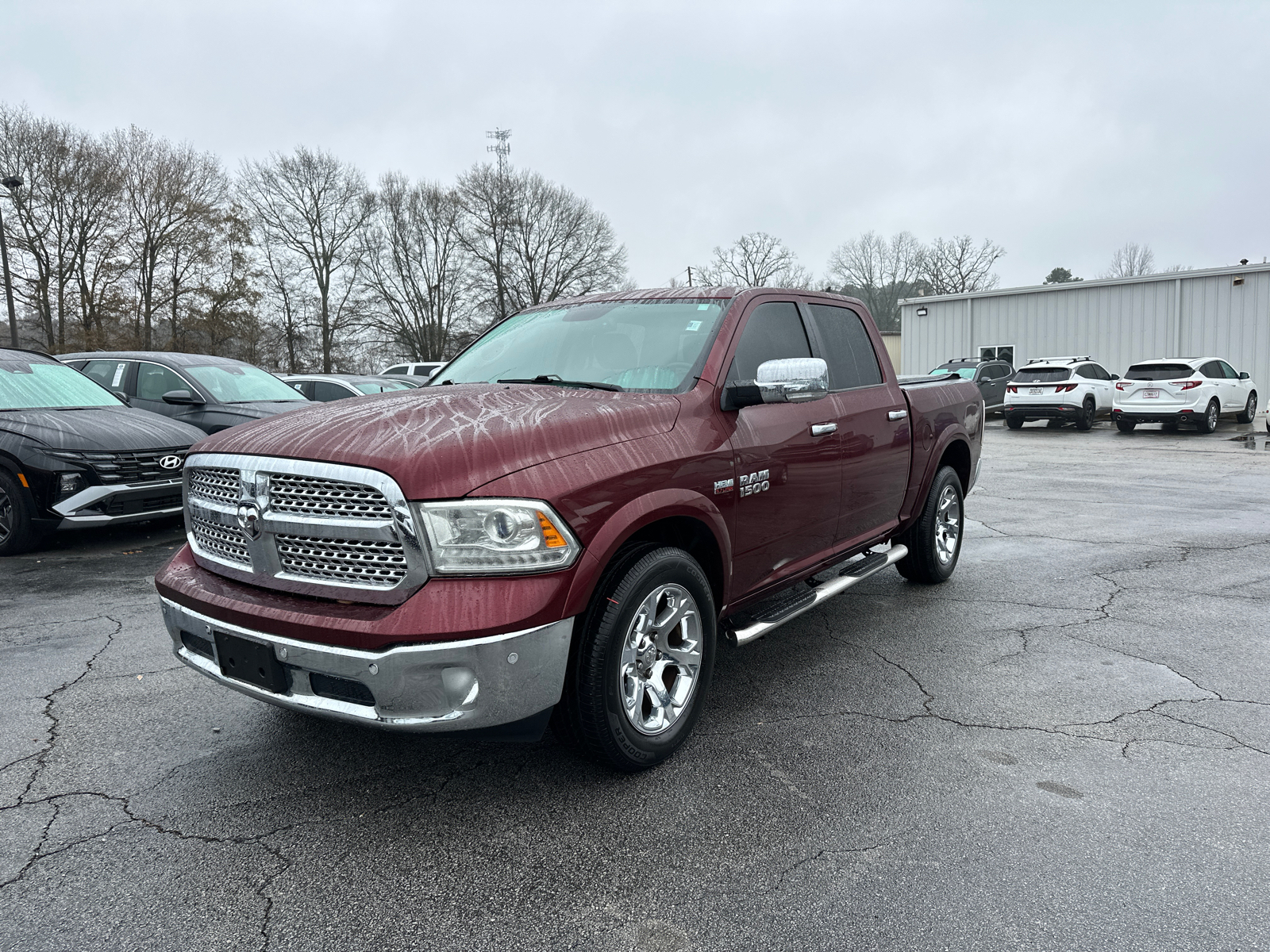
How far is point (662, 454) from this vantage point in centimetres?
314

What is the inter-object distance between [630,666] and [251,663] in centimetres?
128

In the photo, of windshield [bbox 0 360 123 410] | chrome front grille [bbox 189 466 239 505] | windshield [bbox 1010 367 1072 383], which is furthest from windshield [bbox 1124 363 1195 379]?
chrome front grille [bbox 189 466 239 505]

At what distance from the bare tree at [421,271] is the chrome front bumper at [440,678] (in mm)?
44588

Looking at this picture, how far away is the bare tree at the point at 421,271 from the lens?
151ft

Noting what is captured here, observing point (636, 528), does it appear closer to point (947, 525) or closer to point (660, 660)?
point (660, 660)

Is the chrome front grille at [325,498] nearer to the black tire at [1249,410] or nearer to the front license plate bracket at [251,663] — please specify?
the front license plate bracket at [251,663]

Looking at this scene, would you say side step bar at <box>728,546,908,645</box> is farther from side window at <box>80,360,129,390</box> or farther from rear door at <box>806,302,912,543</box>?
side window at <box>80,360,129,390</box>

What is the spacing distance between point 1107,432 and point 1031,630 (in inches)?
733

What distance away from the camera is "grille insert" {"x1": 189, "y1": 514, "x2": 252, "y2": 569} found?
2965mm

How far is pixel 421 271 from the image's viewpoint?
47312 mm

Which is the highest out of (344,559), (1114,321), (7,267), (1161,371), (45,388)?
(7,267)

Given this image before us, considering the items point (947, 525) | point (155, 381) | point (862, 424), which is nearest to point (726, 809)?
point (862, 424)

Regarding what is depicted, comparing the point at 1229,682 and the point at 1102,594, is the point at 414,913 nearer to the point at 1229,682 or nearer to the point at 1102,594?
the point at 1229,682

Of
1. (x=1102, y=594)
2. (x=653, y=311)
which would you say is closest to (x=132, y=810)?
(x=653, y=311)
